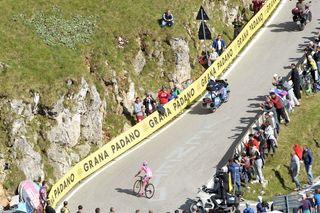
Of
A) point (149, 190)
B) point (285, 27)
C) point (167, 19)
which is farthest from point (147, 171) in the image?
point (285, 27)

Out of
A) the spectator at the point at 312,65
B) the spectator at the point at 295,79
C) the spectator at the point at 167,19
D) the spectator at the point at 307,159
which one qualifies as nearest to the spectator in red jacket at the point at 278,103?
the spectator at the point at 295,79

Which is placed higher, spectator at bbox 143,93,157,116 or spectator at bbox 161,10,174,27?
spectator at bbox 161,10,174,27

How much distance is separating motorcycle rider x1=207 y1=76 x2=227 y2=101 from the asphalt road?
2.43ft

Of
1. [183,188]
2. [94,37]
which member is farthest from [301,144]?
[94,37]

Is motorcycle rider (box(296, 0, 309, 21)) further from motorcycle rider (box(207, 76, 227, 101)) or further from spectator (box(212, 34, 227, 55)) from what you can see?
motorcycle rider (box(207, 76, 227, 101))

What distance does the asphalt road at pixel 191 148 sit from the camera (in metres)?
34.6

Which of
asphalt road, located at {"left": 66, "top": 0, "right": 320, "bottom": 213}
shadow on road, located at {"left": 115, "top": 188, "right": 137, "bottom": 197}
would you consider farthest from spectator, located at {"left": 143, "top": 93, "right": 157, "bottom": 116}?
shadow on road, located at {"left": 115, "top": 188, "right": 137, "bottom": 197}

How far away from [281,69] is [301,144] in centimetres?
889

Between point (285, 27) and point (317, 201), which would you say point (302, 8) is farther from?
point (317, 201)

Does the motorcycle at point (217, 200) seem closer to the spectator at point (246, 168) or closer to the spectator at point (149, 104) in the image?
the spectator at point (246, 168)

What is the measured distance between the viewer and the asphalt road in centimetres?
3462

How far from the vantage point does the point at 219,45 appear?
48.2 m

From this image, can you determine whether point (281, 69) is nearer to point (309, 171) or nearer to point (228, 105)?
point (228, 105)

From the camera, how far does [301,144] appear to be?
38.9 meters
